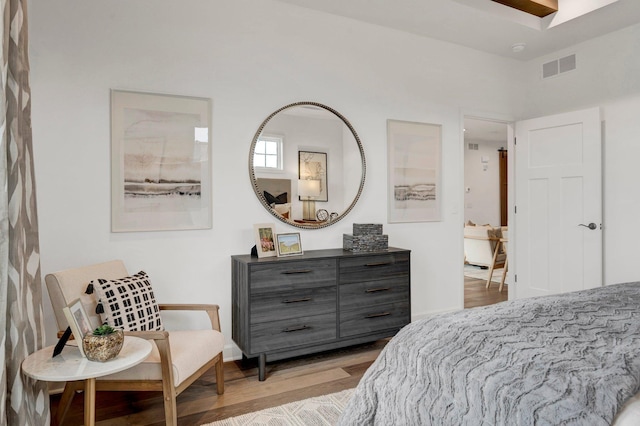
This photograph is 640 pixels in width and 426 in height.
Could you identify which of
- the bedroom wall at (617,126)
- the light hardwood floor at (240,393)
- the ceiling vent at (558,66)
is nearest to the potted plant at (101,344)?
the light hardwood floor at (240,393)

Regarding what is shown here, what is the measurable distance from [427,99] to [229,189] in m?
2.12

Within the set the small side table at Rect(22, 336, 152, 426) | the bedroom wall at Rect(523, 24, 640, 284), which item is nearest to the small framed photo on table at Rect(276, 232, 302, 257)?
the small side table at Rect(22, 336, 152, 426)

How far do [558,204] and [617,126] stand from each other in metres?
0.85

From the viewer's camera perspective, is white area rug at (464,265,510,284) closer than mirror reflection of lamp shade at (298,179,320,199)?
No

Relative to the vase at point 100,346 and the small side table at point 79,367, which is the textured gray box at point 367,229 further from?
Answer: the vase at point 100,346

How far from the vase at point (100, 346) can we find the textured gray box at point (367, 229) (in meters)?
2.07

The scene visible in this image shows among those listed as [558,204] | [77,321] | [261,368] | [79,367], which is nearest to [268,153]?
[261,368]

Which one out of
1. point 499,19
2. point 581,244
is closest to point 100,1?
point 499,19

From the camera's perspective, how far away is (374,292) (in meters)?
3.17

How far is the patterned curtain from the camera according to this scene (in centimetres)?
142

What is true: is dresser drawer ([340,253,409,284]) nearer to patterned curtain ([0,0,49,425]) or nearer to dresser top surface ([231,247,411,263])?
dresser top surface ([231,247,411,263])

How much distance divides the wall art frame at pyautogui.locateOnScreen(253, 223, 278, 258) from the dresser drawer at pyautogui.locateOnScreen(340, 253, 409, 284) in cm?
52

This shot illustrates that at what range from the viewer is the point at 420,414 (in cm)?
134

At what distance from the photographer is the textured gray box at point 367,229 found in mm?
3359
